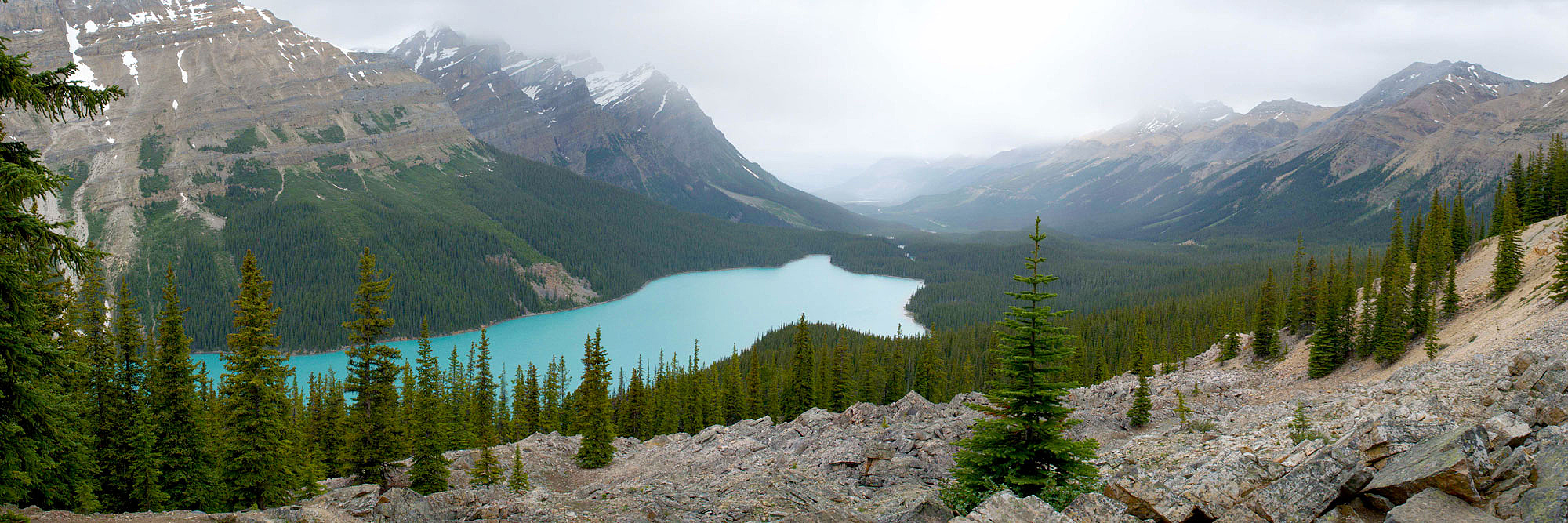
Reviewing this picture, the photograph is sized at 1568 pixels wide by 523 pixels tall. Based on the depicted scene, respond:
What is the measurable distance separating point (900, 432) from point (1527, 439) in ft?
61.8

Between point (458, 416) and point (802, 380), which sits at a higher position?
point (802, 380)

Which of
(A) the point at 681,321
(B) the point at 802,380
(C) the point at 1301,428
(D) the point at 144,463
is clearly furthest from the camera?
(A) the point at 681,321

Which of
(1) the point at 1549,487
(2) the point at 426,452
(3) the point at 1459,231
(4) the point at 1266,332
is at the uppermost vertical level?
(3) the point at 1459,231

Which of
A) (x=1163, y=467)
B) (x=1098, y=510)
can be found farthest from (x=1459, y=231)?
(x=1098, y=510)

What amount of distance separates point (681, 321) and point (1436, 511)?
12689cm

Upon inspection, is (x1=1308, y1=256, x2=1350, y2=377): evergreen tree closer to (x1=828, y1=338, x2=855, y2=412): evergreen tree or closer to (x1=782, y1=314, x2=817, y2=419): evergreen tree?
(x1=828, y1=338, x2=855, y2=412): evergreen tree

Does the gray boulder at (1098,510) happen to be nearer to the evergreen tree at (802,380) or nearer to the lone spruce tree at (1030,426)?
the lone spruce tree at (1030,426)

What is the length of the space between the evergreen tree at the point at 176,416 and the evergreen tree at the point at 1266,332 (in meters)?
49.2

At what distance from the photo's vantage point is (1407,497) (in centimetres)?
902

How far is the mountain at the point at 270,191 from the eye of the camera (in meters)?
121

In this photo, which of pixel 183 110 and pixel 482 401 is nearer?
pixel 482 401

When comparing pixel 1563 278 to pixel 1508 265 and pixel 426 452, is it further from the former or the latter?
pixel 426 452

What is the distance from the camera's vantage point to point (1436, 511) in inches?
327

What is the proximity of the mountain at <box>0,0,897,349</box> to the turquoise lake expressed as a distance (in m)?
6.65
